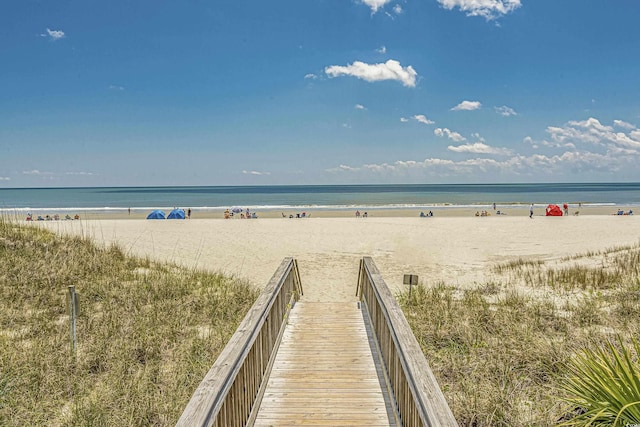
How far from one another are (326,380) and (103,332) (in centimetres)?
442

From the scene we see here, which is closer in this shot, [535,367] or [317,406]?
[317,406]

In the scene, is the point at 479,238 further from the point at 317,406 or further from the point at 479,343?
the point at 317,406

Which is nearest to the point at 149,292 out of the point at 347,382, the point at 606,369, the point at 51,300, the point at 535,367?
the point at 51,300

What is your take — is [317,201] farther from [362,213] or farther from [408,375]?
[408,375]

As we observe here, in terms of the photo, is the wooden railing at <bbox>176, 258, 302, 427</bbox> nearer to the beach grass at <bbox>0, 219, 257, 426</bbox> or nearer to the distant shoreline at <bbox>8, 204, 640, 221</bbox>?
the beach grass at <bbox>0, 219, 257, 426</bbox>

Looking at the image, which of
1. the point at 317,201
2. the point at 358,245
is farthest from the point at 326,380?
the point at 317,201

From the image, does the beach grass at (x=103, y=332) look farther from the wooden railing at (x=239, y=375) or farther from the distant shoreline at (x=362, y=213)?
the distant shoreline at (x=362, y=213)

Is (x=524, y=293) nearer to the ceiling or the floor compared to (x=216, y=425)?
nearer to the floor

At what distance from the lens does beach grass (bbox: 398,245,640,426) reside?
16.1 feet

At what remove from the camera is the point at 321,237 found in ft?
87.5

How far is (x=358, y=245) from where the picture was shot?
23.4m

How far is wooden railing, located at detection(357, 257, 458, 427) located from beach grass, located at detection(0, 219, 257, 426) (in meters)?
2.60

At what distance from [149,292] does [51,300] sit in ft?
6.30

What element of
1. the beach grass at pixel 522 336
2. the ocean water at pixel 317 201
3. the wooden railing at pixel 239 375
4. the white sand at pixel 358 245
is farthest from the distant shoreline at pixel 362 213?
the wooden railing at pixel 239 375
